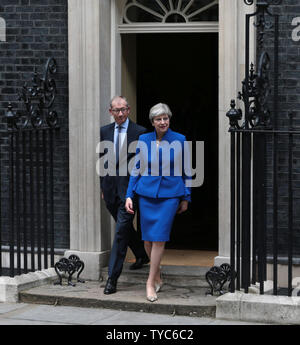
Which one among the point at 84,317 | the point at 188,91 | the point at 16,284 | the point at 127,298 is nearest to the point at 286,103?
the point at 127,298

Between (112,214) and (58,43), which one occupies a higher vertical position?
(58,43)

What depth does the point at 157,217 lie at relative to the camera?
28.8 feet

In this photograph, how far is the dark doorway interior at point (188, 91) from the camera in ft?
45.0

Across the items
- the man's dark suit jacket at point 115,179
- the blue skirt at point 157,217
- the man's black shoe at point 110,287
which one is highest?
the man's dark suit jacket at point 115,179

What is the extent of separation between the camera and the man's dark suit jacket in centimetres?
935

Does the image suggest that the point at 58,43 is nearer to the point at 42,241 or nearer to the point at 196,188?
the point at 42,241

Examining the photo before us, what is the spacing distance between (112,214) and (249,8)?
8.05 ft

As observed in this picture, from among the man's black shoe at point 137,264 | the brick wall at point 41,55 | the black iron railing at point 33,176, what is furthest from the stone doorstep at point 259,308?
the brick wall at point 41,55

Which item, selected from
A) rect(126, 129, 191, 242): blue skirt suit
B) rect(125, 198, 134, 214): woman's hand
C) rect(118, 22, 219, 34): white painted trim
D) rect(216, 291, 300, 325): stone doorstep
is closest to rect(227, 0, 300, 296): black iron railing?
rect(216, 291, 300, 325): stone doorstep

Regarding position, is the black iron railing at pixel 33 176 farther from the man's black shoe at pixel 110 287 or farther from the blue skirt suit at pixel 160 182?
the blue skirt suit at pixel 160 182

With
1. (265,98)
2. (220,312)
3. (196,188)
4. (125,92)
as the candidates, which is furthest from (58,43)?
(196,188)

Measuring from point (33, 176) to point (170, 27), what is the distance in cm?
214

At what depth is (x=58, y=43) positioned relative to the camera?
32.7 ft

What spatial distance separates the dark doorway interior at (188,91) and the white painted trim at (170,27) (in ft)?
10.3
